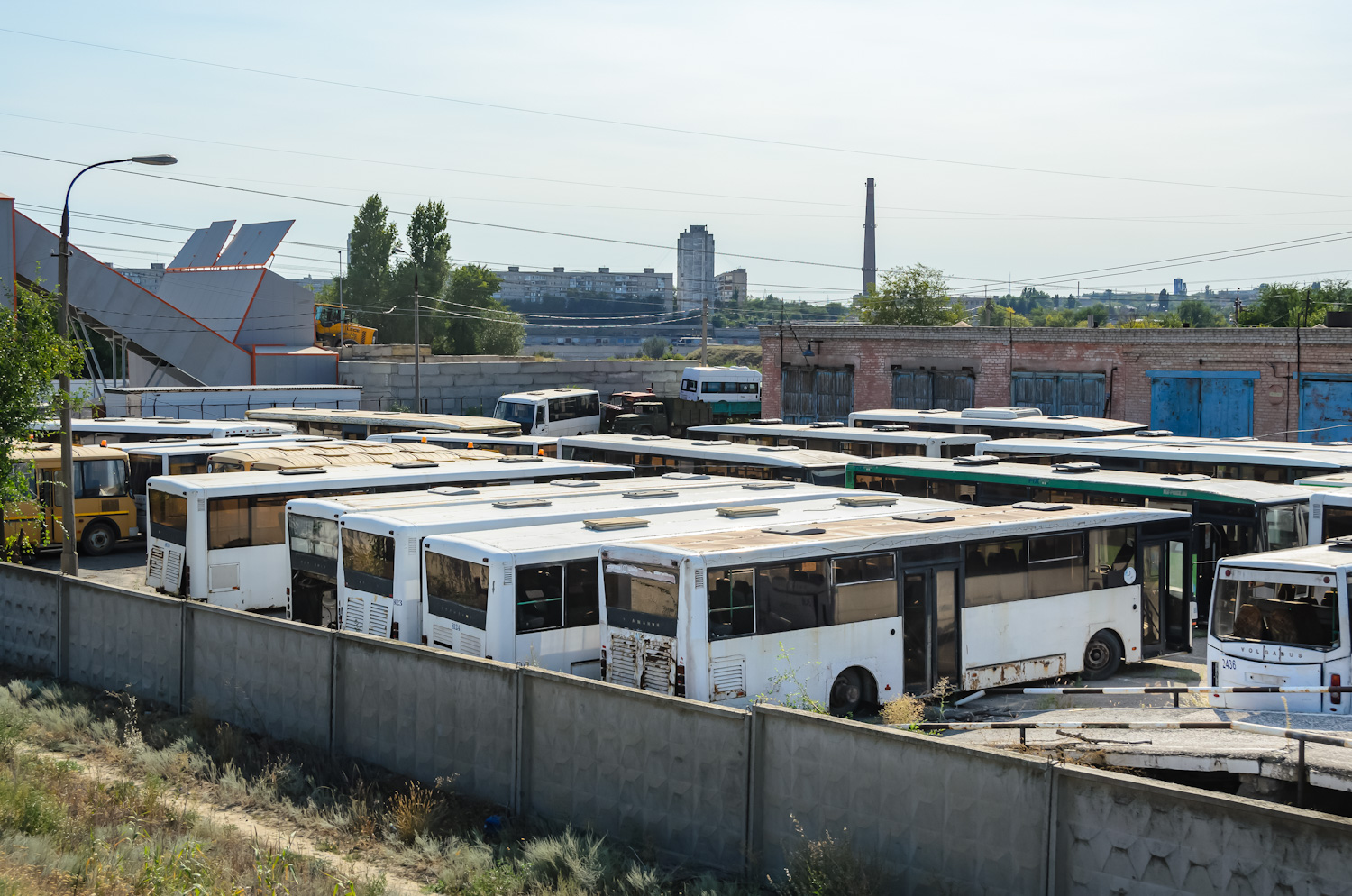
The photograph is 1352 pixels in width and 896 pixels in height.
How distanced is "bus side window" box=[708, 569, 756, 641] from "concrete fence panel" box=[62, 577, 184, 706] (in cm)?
696

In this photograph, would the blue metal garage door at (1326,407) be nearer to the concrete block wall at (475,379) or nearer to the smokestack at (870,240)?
the concrete block wall at (475,379)

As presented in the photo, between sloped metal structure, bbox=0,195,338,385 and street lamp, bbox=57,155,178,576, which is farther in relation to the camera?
sloped metal structure, bbox=0,195,338,385

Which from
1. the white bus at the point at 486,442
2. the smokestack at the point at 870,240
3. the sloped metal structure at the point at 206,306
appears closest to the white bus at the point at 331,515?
the white bus at the point at 486,442

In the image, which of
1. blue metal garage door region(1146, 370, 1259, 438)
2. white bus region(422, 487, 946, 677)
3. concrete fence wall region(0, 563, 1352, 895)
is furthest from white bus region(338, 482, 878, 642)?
blue metal garage door region(1146, 370, 1259, 438)

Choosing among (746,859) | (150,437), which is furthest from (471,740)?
(150,437)

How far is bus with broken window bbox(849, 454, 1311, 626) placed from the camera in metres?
19.2

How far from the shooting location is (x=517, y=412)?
47.1 meters

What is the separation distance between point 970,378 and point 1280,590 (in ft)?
109

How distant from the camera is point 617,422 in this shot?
51219mm

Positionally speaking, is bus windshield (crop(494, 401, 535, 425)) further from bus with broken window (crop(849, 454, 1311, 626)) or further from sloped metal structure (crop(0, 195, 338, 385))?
bus with broken window (crop(849, 454, 1311, 626))

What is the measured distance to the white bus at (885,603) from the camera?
13008 mm

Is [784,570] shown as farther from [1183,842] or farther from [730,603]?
[1183,842]

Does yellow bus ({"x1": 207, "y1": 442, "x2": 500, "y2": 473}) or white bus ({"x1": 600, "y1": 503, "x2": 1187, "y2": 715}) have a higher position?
yellow bus ({"x1": 207, "y1": 442, "x2": 500, "y2": 473})

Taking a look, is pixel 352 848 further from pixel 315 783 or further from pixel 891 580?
pixel 891 580
